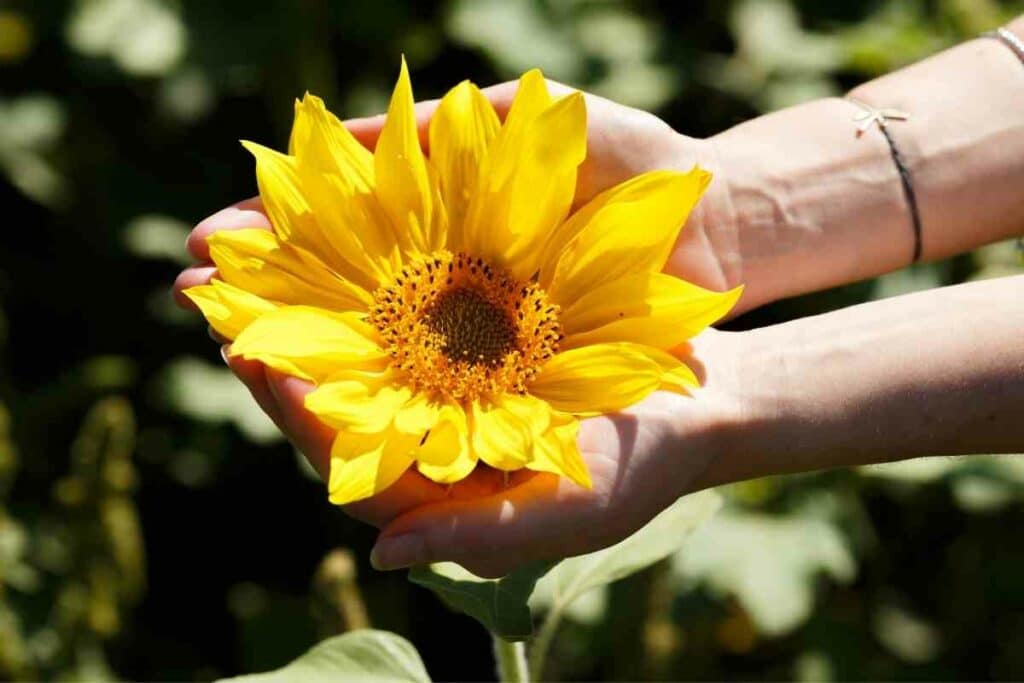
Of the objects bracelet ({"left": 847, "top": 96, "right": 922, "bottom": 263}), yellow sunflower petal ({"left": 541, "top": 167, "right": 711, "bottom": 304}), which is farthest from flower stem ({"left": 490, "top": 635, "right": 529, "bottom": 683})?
bracelet ({"left": 847, "top": 96, "right": 922, "bottom": 263})

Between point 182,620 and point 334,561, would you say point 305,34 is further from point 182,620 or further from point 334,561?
point 334,561

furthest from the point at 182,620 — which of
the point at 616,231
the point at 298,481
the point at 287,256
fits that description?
the point at 616,231

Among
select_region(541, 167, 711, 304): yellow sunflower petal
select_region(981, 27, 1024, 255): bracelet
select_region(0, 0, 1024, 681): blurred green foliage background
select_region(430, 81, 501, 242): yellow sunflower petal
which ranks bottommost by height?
select_region(0, 0, 1024, 681): blurred green foliage background

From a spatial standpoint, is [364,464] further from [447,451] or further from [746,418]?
[746,418]

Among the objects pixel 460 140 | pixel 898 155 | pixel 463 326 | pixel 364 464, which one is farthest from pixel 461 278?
pixel 898 155

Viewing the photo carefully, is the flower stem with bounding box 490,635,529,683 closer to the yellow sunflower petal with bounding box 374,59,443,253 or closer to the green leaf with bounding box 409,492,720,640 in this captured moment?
the green leaf with bounding box 409,492,720,640

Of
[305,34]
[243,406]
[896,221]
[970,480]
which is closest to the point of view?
[896,221]

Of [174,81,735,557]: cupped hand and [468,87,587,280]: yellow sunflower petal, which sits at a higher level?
[468,87,587,280]: yellow sunflower petal
